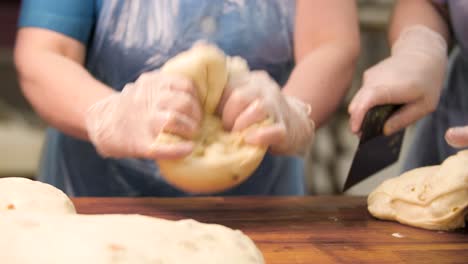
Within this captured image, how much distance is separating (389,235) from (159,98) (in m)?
0.49

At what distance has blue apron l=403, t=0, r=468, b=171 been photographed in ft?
5.45

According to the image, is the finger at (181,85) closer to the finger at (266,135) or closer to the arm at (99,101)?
the arm at (99,101)

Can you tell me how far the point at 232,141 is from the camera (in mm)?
1176

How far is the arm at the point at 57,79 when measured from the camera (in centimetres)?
138

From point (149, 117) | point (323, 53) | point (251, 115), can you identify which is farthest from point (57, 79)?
point (323, 53)

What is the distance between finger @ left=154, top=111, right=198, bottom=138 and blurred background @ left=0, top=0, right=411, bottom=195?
2142 millimetres

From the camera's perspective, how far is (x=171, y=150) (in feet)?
3.57

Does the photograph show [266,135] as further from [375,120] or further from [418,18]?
[418,18]

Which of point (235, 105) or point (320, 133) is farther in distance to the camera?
point (320, 133)

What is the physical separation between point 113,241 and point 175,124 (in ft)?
1.25

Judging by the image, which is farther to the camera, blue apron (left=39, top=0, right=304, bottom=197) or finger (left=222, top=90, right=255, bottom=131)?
blue apron (left=39, top=0, right=304, bottom=197)

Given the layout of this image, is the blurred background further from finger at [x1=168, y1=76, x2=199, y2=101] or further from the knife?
finger at [x1=168, y1=76, x2=199, y2=101]

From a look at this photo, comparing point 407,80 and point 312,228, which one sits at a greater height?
point 407,80

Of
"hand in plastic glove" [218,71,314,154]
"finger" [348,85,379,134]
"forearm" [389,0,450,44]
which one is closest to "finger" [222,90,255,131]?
"hand in plastic glove" [218,71,314,154]
